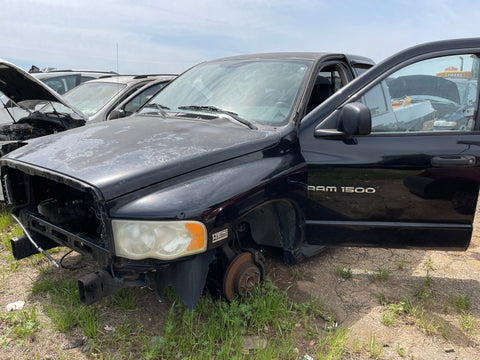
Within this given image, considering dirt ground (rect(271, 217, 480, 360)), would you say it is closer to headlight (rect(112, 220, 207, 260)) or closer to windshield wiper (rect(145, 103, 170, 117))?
headlight (rect(112, 220, 207, 260))

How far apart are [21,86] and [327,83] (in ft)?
10.8

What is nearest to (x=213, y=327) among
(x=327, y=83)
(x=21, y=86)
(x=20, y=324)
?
(x=20, y=324)

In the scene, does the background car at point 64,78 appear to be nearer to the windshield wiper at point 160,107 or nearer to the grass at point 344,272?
the windshield wiper at point 160,107

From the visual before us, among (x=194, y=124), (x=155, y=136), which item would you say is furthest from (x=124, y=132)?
(x=194, y=124)

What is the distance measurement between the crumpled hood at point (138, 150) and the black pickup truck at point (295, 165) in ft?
0.04

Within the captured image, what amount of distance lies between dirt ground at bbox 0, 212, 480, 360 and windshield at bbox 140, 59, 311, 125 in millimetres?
1376

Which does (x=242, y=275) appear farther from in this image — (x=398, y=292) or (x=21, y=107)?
(x=21, y=107)

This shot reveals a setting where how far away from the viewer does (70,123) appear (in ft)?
15.6

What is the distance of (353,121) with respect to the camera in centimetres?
253

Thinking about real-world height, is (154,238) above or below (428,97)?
below

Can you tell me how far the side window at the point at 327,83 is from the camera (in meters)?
3.64

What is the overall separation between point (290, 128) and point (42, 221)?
Answer: 1.77 meters

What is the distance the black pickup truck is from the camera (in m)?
2.30

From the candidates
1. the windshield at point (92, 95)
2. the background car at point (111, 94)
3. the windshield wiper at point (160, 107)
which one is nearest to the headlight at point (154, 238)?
the windshield wiper at point (160, 107)
